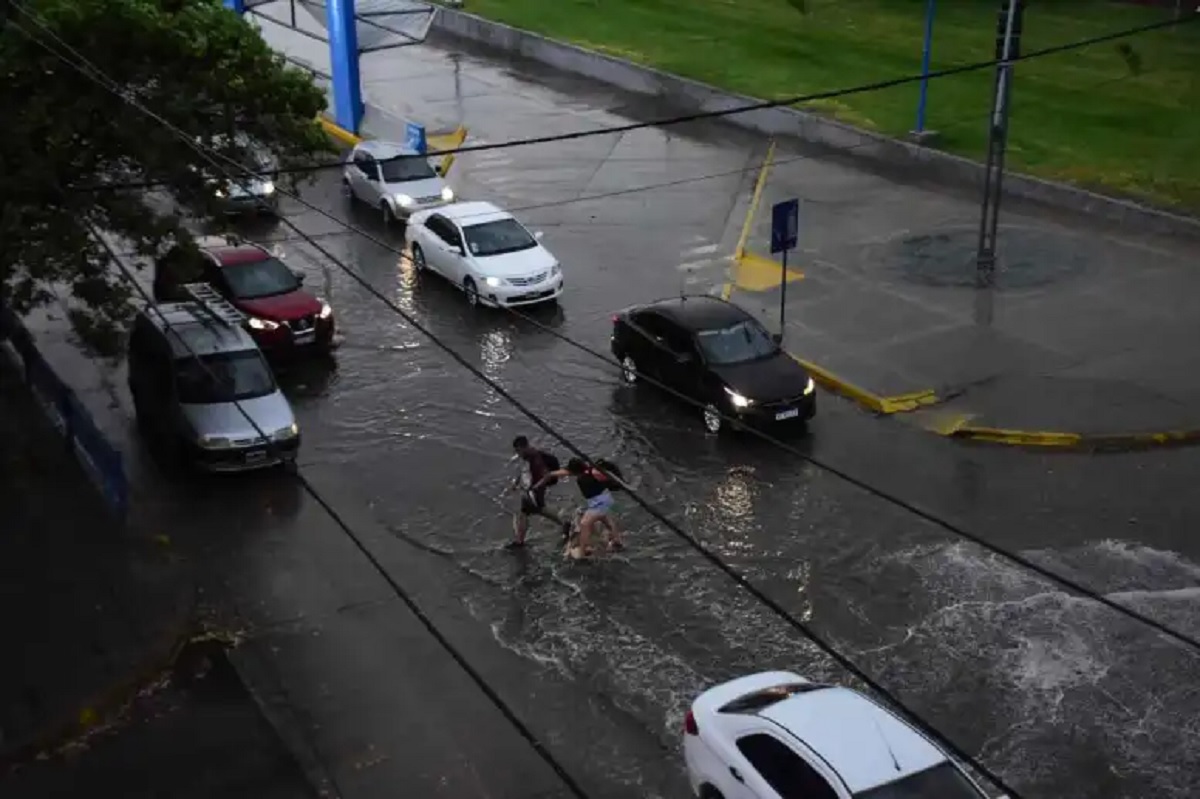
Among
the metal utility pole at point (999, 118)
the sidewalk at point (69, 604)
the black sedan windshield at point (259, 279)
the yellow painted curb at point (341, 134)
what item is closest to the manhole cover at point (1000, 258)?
the metal utility pole at point (999, 118)

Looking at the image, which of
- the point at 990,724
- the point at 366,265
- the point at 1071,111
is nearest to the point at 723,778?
the point at 990,724

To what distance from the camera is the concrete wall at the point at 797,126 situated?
1115 inches

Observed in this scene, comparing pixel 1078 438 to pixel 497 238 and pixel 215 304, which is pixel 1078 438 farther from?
pixel 215 304

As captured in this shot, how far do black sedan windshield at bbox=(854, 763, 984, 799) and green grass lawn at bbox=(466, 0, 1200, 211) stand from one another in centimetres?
2054

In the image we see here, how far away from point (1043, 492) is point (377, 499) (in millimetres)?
8074

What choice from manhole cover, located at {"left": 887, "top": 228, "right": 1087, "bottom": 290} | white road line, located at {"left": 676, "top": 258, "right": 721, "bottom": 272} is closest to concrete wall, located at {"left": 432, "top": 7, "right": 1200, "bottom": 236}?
manhole cover, located at {"left": 887, "top": 228, "right": 1087, "bottom": 290}

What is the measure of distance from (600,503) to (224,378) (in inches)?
229

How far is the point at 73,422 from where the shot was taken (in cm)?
1858

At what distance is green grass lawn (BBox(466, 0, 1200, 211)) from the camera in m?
31.5

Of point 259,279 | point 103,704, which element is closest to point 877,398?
point 259,279

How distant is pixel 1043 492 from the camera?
1786 cm

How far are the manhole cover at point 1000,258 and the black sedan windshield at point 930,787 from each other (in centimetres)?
1553

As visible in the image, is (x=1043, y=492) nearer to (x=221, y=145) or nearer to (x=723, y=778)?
(x=723, y=778)

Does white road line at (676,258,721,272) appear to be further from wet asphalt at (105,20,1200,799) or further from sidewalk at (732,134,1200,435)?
wet asphalt at (105,20,1200,799)
